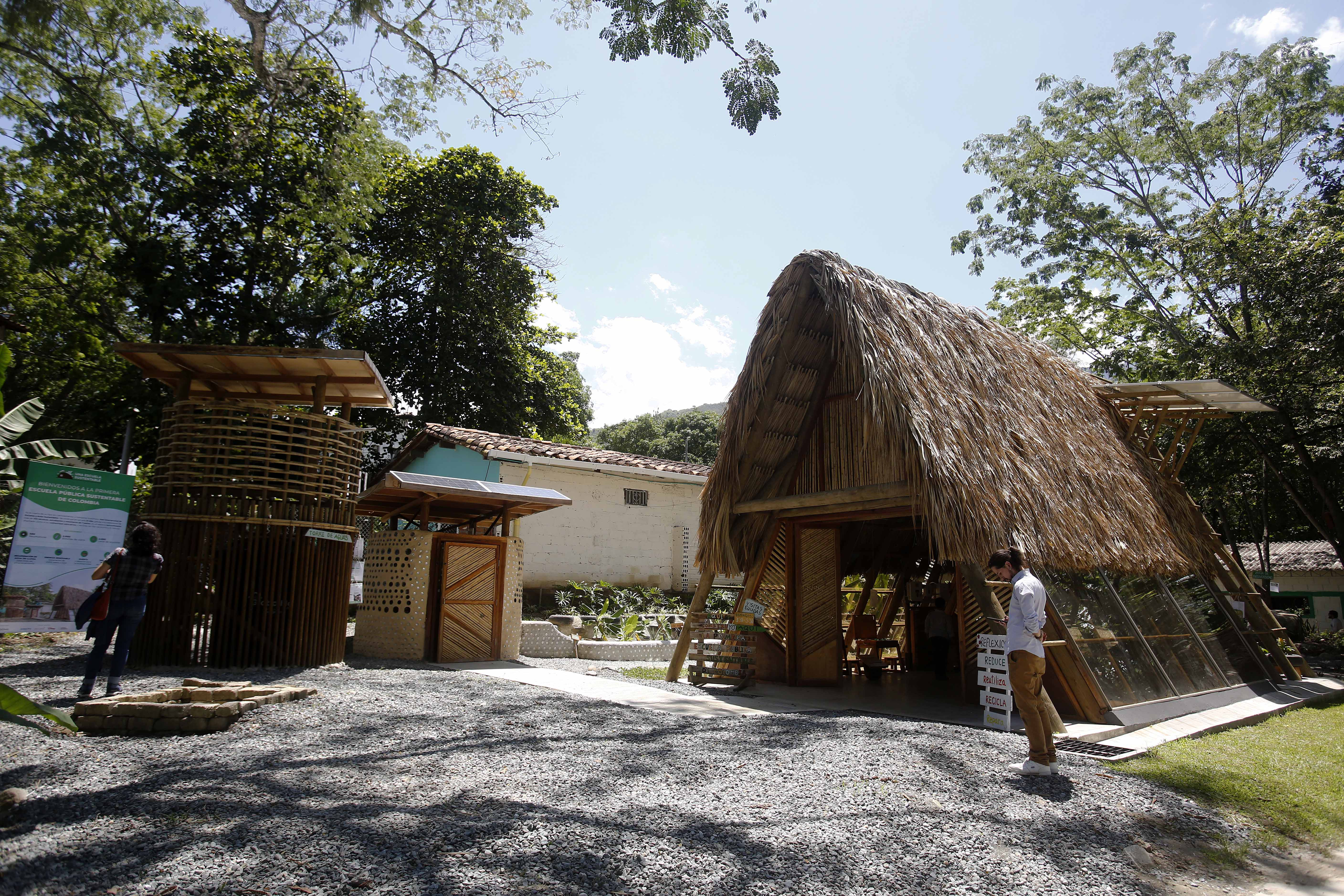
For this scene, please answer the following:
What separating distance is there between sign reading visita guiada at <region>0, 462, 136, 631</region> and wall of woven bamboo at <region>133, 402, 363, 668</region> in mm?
1389

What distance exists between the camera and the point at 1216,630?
1066 cm

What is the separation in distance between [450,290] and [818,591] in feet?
51.9

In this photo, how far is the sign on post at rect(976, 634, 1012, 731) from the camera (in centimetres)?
699

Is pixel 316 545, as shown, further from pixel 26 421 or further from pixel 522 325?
pixel 522 325

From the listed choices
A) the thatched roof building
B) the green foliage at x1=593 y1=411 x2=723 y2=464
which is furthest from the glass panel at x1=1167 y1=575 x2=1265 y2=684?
the green foliage at x1=593 y1=411 x2=723 y2=464

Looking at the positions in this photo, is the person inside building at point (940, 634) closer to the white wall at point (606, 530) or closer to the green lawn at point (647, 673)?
the green lawn at point (647, 673)

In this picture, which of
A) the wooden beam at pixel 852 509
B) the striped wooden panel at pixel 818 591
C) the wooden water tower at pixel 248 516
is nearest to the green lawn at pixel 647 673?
the striped wooden panel at pixel 818 591

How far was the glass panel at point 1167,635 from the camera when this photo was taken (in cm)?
897

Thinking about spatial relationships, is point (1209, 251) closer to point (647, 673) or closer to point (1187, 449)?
point (1187, 449)

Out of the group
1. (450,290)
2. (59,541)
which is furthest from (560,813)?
(450,290)

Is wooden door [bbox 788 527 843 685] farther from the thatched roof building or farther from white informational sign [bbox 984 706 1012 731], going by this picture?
white informational sign [bbox 984 706 1012 731]

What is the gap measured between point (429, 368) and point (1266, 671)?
19785 millimetres

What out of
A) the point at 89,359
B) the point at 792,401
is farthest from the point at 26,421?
the point at 792,401

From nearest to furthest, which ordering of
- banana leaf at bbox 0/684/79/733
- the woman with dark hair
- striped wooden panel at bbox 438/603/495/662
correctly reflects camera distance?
banana leaf at bbox 0/684/79/733
the woman with dark hair
striped wooden panel at bbox 438/603/495/662
